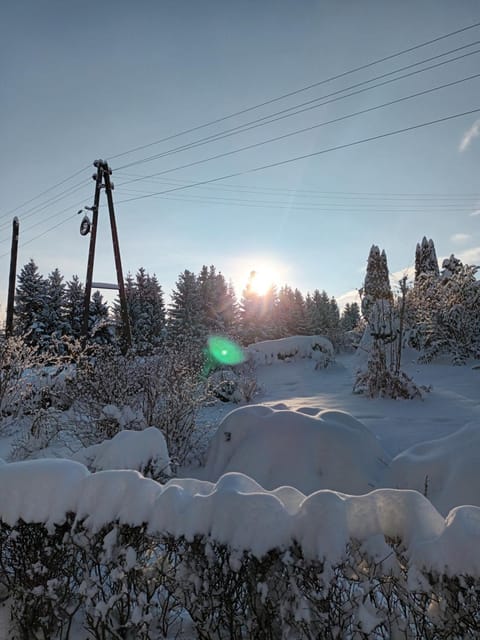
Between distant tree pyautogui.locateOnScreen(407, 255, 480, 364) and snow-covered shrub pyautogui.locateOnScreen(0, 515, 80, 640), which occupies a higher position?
distant tree pyautogui.locateOnScreen(407, 255, 480, 364)

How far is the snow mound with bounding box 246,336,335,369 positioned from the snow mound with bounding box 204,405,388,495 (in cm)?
927

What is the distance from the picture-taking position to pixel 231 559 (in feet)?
4.25

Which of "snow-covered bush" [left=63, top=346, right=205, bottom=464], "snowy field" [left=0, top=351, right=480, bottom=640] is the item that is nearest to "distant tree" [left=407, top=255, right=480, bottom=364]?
"snowy field" [left=0, top=351, right=480, bottom=640]

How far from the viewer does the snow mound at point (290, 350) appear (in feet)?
43.7

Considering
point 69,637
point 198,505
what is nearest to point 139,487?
point 198,505

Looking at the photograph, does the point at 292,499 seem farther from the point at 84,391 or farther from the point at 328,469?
the point at 84,391

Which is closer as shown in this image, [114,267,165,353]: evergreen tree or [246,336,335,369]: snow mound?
[246,336,335,369]: snow mound

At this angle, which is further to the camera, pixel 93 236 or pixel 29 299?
pixel 29 299

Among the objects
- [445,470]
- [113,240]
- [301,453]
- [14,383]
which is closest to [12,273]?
[113,240]

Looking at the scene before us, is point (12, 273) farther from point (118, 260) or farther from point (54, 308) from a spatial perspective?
point (54, 308)

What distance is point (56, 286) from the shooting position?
88.6ft

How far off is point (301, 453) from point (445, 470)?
1130mm

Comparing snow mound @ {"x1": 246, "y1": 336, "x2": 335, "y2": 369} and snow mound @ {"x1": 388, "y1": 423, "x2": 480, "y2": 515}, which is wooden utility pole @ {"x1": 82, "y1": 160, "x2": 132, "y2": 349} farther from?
snow mound @ {"x1": 388, "y1": 423, "x2": 480, "y2": 515}

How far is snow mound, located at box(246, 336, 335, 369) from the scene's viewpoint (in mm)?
13328
